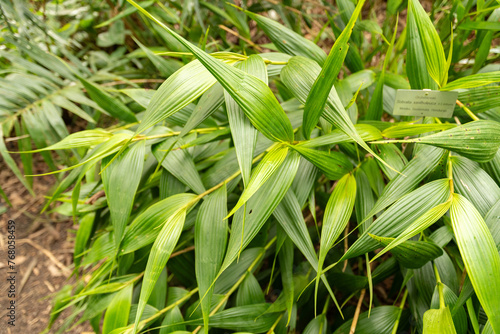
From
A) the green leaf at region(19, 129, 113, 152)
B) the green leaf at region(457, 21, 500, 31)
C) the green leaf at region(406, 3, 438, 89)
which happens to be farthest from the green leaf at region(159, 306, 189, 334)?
the green leaf at region(457, 21, 500, 31)

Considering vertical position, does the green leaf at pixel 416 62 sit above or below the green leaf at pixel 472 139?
above

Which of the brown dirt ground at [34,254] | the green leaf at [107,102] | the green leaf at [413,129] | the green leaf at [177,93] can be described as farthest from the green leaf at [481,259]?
the brown dirt ground at [34,254]

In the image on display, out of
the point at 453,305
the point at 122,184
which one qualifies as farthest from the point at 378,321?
the point at 122,184

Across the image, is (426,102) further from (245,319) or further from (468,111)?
(245,319)

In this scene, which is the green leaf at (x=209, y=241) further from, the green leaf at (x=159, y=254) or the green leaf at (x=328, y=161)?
the green leaf at (x=328, y=161)

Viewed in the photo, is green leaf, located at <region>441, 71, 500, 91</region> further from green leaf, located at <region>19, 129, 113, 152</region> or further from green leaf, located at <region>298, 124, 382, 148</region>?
green leaf, located at <region>19, 129, 113, 152</region>

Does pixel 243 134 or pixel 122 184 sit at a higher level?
pixel 243 134

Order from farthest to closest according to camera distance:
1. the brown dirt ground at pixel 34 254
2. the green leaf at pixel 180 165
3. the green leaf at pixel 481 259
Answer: the brown dirt ground at pixel 34 254, the green leaf at pixel 180 165, the green leaf at pixel 481 259
